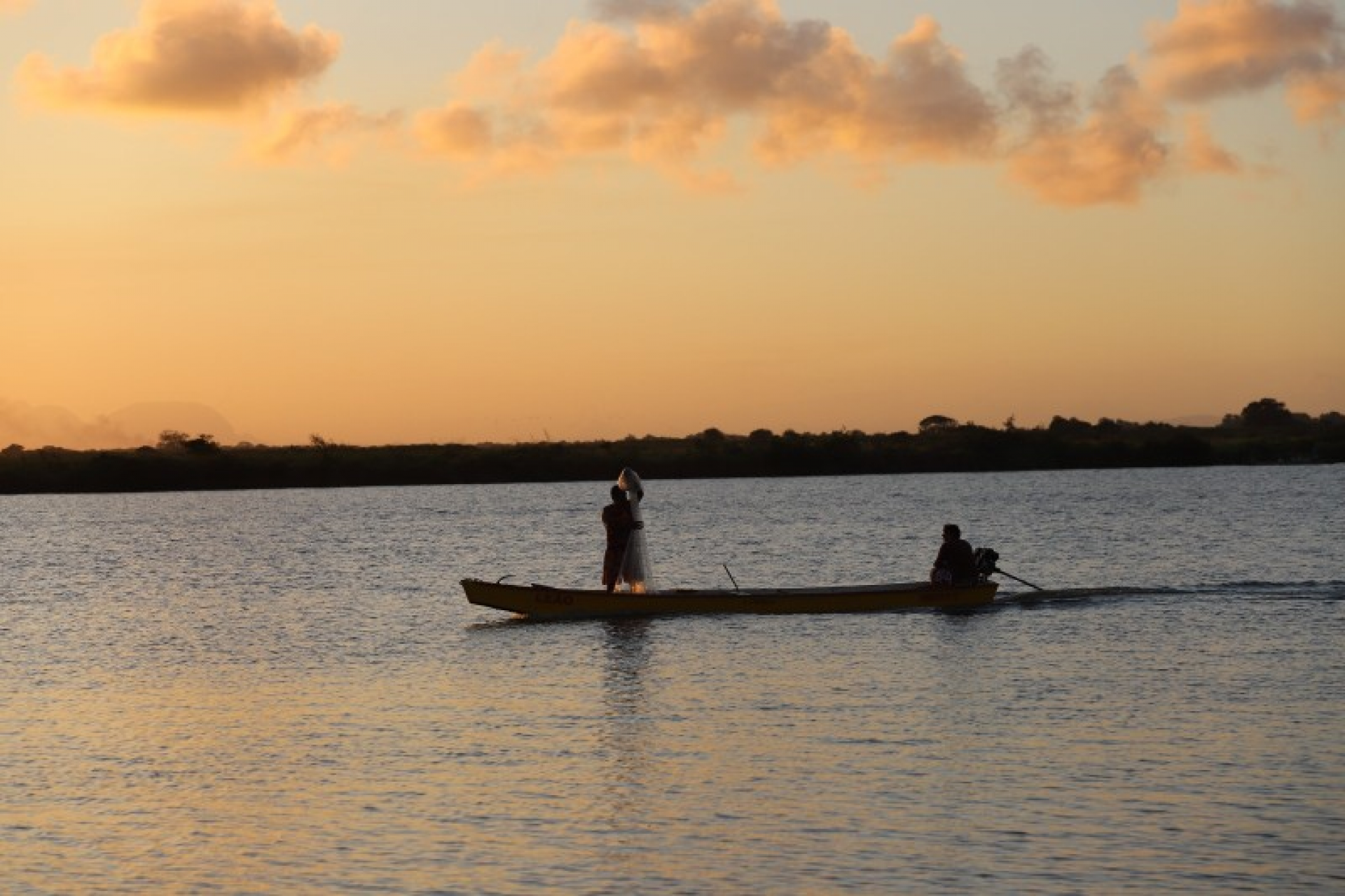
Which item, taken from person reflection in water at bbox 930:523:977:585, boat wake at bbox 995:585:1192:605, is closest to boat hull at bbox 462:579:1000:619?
person reflection in water at bbox 930:523:977:585

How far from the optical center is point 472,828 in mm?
17109

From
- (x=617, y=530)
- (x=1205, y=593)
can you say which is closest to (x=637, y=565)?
(x=617, y=530)

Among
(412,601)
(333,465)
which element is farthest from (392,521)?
(333,465)

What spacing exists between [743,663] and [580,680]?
305 cm

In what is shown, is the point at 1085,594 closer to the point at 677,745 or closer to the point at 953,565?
the point at 953,565

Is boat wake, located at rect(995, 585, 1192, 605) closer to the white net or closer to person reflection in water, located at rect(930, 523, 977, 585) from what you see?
person reflection in water, located at rect(930, 523, 977, 585)

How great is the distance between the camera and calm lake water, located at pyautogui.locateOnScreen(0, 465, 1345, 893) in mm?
15648

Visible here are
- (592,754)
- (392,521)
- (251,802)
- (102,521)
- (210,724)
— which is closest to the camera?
(251,802)

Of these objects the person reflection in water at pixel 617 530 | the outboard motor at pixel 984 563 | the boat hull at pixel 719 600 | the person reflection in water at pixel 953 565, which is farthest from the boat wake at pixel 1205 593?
the person reflection in water at pixel 617 530

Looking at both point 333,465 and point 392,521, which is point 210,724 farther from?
point 333,465

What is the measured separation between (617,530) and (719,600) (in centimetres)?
246

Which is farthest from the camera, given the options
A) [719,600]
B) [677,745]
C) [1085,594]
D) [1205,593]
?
[1205,593]

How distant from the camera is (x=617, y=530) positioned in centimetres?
3584

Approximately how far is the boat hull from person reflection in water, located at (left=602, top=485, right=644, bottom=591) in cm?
51
